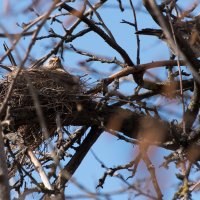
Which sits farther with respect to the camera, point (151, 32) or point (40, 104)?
point (40, 104)

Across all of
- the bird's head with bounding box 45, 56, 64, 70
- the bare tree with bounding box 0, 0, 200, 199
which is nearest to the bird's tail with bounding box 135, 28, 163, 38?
the bare tree with bounding box 0, 0, 200, 199

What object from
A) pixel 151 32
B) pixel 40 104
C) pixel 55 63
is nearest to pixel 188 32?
pixel 151 32

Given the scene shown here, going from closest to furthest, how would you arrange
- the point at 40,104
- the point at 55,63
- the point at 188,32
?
the point at 188,32 → the point at 40,104 → the point at 55,63

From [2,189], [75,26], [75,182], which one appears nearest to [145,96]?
[75,26]

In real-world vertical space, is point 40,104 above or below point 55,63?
below

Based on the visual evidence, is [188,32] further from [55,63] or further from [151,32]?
[55,63]

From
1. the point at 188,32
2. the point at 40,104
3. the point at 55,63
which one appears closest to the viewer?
the point at 188,32

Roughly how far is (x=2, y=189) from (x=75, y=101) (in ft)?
8.26

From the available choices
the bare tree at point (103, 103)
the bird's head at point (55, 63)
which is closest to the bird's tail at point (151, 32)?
the bare tree at point (103, 103)

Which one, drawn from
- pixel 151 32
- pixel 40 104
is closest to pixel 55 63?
pixel 40 104

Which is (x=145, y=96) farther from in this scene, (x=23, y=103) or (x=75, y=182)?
(x=75, y=182)

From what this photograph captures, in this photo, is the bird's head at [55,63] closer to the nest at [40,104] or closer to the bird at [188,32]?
the nest at [40,104]

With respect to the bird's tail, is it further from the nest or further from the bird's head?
the bird's head

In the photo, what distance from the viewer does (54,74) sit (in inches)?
231
